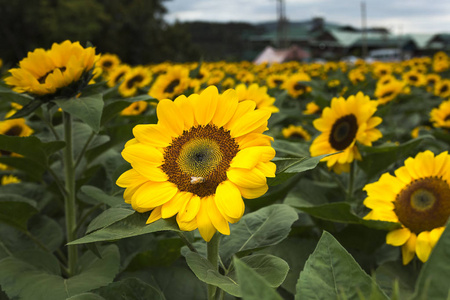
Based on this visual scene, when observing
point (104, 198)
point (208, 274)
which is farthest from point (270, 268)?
point (104, 198)

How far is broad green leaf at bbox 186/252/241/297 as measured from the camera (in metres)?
1.12

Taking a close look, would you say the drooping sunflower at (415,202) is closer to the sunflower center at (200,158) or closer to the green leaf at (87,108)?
the sunflower center at (200,158)

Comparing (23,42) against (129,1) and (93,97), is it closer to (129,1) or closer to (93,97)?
(129,1)

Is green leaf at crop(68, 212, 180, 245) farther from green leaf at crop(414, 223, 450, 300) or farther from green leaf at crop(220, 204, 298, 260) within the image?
green leaf at crop(414, 223, 450, 300)

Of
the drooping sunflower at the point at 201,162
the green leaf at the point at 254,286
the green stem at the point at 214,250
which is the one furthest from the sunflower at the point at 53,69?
the green leaf at the point at 254,286

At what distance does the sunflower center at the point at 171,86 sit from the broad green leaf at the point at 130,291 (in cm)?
227

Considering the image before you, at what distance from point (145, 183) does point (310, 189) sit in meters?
1.30

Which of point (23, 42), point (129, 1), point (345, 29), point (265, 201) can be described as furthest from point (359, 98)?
point (345, 29)

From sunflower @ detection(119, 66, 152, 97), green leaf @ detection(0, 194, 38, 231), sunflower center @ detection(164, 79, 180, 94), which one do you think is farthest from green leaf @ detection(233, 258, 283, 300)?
sunflower @ detection(119, 66, 152, 97)

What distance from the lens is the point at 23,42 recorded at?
40062 mm

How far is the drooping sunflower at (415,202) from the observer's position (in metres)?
1.65

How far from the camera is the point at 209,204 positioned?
3.85ft

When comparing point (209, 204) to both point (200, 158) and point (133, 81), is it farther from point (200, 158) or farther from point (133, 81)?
point (133, 81)

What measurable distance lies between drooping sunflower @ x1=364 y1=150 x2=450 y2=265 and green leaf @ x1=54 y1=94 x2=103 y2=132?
99cm
